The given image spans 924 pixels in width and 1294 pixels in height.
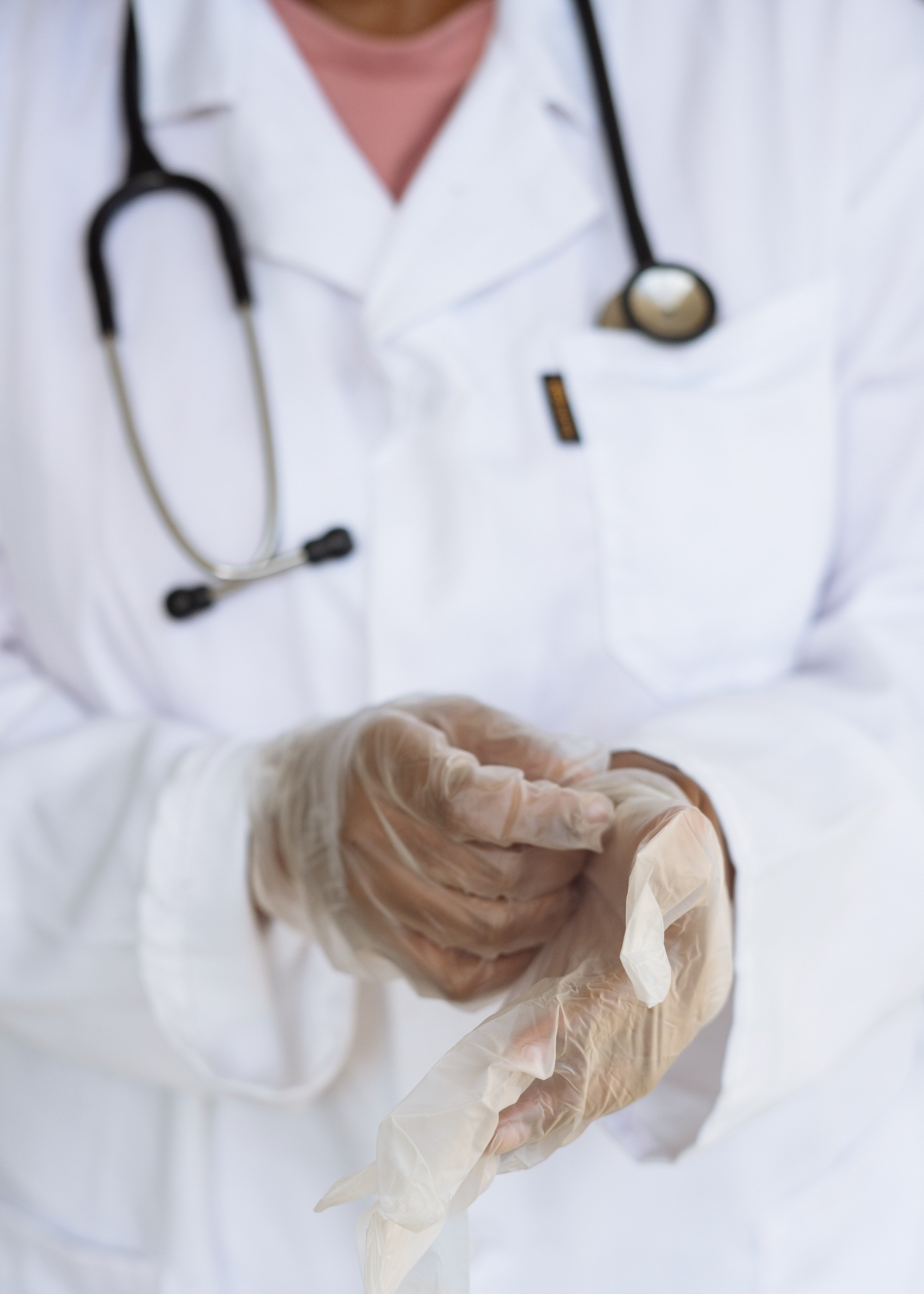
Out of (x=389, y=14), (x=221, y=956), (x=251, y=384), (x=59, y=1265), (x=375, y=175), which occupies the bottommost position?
(x=59, y=1265)

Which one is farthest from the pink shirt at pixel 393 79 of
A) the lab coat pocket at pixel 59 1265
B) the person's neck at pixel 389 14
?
the lab coat pocket at pixel 59 1265

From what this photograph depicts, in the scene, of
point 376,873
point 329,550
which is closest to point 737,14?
point 329,550

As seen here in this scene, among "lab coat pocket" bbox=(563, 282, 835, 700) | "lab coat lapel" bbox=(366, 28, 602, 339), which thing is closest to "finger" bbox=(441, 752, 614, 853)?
"lab coat pocket" bbox=(563, 282, 835, 700)

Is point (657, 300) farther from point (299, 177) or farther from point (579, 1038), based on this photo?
point (579, 1038)

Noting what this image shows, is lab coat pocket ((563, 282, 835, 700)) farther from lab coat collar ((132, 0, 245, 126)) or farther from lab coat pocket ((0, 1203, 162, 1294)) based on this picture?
lab coat pocket ((0, 1203, 162, 1294))

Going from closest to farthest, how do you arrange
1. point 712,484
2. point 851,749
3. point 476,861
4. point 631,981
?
point 631,981 < point 476,861 < point 851,749 < point 712,484

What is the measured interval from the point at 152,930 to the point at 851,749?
0.39 metres

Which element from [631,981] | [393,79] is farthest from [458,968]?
[393,79]

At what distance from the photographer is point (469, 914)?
1.53 feet

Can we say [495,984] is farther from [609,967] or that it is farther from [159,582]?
[159,582]

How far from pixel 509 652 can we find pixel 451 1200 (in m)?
0.37

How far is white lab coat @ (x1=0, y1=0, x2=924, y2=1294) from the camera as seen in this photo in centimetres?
62

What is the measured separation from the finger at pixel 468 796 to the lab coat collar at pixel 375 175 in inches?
12.0

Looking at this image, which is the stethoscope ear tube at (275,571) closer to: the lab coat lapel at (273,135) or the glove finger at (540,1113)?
the lab coat lapel at (273,135)
